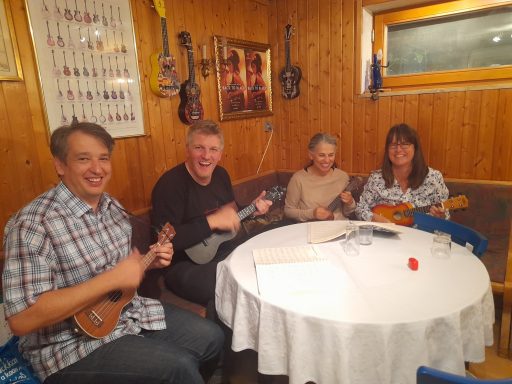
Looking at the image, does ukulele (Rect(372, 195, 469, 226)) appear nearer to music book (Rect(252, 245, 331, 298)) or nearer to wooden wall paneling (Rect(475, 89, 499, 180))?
wooden wall paneling (Rect(475, 89, 499, 180))

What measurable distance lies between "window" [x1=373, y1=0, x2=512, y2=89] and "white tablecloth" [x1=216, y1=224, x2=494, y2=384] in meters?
1.97

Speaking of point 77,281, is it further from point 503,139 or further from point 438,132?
point 503,139

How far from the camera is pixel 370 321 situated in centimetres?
103

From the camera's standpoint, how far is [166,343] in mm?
1402

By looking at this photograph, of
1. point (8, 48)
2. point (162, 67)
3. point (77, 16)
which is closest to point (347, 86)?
point (162, 67)

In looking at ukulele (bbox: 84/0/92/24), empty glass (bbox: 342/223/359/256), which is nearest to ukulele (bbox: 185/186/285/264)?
empty glass (bbox: 342/223/359/256)

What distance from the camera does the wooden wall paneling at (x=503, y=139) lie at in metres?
2.54

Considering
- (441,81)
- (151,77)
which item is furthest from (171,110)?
(441,81)

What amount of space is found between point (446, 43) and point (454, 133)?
71 centimetres

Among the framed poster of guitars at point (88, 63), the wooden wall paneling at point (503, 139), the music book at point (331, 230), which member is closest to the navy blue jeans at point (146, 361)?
the music book at point (331, 230)

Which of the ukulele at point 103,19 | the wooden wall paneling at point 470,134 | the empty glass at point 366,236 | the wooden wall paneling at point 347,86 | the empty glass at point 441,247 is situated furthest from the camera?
the wooden wall paneling at point 347,86

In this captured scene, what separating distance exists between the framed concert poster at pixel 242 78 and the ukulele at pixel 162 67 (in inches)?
20.9

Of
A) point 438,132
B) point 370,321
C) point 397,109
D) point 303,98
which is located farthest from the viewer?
point 303,98

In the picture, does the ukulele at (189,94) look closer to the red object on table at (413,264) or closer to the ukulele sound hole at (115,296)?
the ukulele sound hole at (115,296)
